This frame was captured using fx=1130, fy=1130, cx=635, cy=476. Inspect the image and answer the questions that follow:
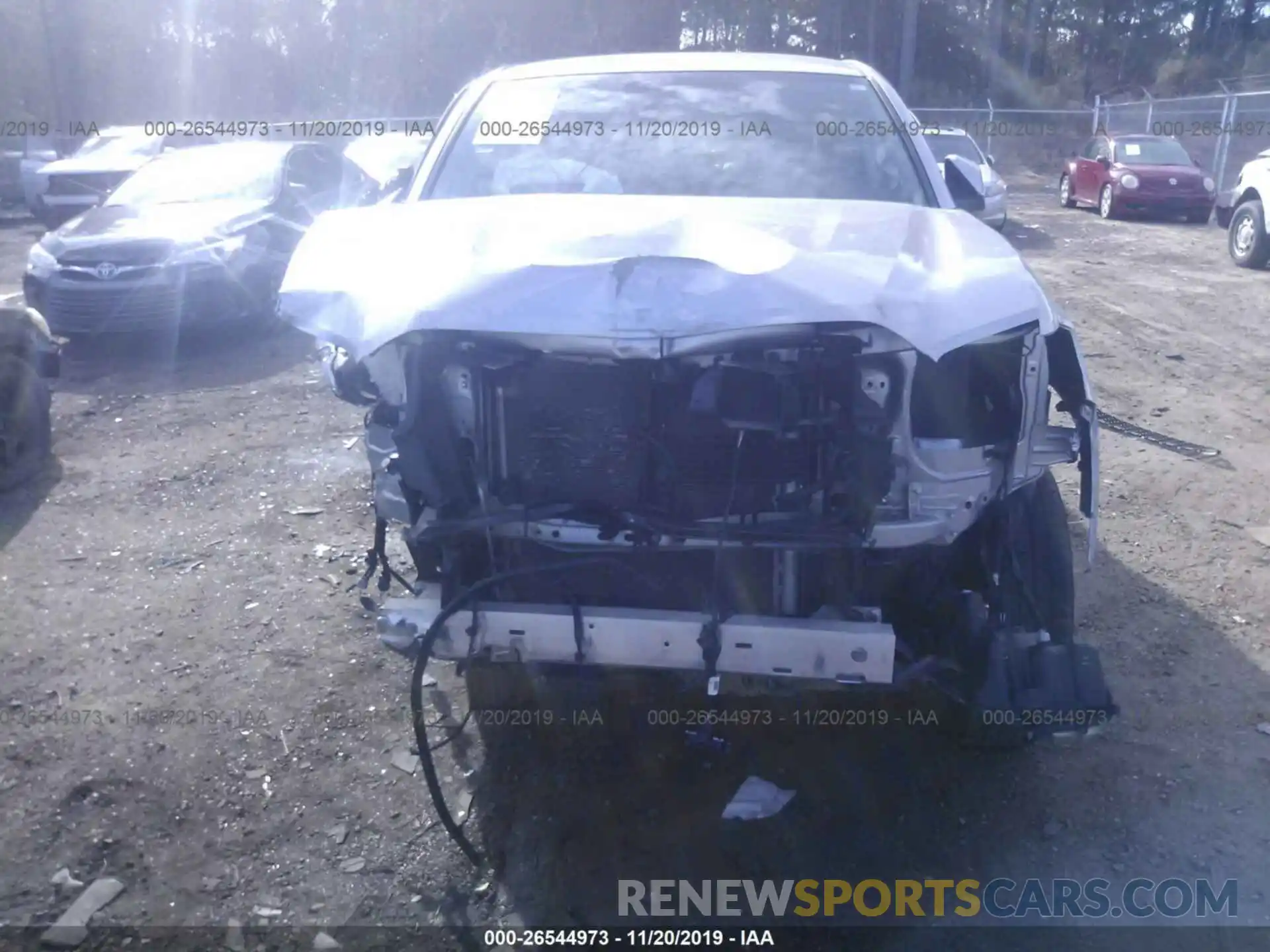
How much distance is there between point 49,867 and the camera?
3158mm

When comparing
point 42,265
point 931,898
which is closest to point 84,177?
point 42,265

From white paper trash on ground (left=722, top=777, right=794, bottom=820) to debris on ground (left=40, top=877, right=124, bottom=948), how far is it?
1713mm

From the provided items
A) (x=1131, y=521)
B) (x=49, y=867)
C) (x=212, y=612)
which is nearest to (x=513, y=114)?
(x=212, y=612)

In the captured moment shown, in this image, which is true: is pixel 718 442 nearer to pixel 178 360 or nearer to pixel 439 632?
pixel 439 632

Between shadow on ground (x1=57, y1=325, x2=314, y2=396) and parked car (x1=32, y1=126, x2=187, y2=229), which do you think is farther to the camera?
parked car (x1=32, y1=126, x2=187, y2=229)

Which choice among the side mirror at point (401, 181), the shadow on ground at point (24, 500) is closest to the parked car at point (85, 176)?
the shadow on ground at point (24, 500)

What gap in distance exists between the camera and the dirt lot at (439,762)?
3096mm

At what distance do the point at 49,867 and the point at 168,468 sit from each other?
141 inches

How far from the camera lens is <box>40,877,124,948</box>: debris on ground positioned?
2891mm

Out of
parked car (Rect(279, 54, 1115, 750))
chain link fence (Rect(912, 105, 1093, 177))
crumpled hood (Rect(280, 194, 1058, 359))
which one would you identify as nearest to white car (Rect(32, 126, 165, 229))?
crumpled hood (Rect(280, 194, 1058, 359))

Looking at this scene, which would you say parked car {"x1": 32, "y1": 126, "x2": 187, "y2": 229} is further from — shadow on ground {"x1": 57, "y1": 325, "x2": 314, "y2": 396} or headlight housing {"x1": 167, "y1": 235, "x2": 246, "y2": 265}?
headlight housing {"x1": 167, "y1": 235, "x2": 246, "y2": 265}

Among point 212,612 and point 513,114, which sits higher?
point 513,114

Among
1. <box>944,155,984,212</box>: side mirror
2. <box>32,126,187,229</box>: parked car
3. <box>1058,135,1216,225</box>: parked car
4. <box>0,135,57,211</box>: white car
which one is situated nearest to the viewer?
<box>944,155,984,212</box>: side mirror

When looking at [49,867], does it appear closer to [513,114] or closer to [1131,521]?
[513,114]
